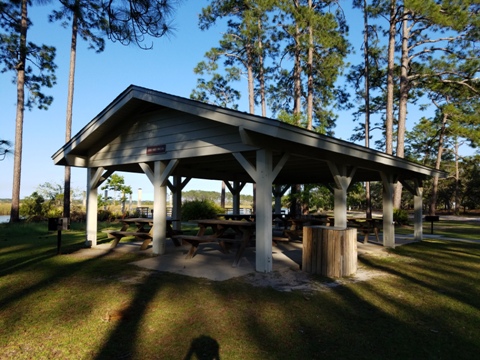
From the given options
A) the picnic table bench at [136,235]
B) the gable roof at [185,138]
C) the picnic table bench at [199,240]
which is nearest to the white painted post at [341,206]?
the gable roof at [185,138]

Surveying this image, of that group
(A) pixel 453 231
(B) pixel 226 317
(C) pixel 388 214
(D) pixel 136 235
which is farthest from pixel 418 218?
(B) pixel 226 317

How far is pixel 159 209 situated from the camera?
771 centimetres

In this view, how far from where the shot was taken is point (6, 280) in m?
5.29

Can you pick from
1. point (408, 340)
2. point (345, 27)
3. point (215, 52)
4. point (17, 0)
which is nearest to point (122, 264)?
point (17, 0)

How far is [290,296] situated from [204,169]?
24.5 feet

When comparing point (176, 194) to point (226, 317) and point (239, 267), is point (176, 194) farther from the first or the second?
point (226, 317)

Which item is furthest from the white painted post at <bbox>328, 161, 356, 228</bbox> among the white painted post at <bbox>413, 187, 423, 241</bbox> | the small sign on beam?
the white painted post at <bbox>413, 187, 423, 241</bbox>

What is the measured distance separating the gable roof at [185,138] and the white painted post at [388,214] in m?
0.28

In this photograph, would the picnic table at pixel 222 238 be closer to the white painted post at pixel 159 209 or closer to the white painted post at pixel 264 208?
the white painted post at pixel 159 209

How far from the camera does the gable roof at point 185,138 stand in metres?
5.69

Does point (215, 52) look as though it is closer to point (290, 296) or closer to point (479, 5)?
point (479, 5)

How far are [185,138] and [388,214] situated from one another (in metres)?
6.37

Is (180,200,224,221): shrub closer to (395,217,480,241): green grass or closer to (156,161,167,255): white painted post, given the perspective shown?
(395,217,480,241): green grass

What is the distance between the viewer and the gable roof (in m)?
5.69
